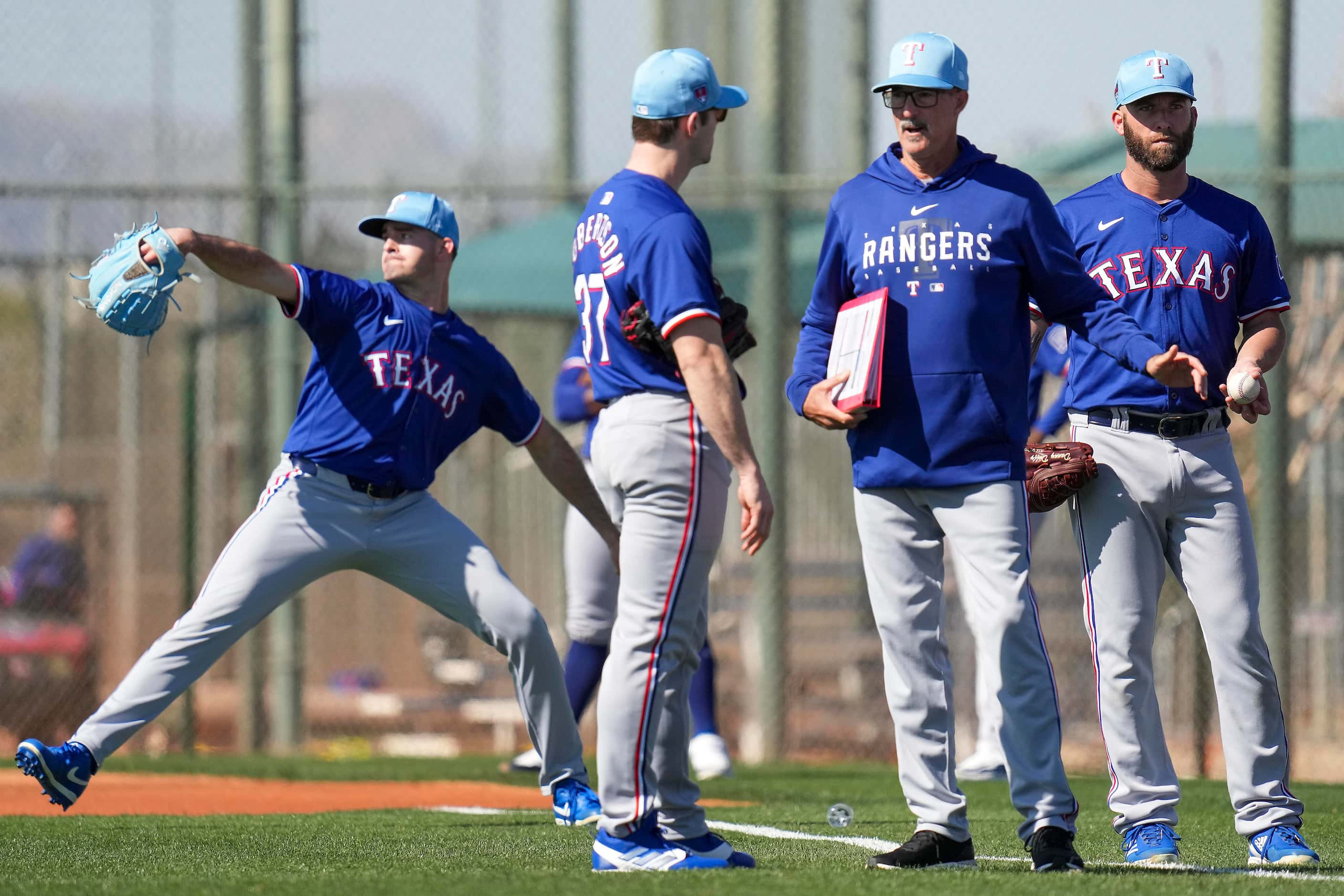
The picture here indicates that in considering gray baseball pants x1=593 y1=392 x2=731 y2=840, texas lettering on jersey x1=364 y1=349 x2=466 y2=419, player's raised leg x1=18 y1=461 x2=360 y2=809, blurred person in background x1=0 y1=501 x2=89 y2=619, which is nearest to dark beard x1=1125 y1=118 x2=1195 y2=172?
gray baseball pants x1=593 y1=392 x2=731 y2=840

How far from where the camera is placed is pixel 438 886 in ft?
12.8

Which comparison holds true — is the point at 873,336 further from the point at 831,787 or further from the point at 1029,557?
the point at 831,787

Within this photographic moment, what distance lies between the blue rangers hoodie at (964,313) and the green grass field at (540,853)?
1.04m

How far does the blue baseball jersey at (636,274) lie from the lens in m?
4.20

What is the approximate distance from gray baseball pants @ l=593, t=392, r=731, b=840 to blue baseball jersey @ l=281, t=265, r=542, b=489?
1.35 metres

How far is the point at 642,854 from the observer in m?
4.26

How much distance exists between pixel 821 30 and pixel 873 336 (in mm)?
7131

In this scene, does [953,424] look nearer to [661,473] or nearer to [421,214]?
[661,473]

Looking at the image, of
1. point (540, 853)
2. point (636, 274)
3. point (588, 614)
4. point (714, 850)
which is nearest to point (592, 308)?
point (636, 274)

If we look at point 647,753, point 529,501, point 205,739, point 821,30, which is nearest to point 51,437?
point 205,739

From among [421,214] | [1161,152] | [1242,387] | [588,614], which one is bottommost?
[588,614]

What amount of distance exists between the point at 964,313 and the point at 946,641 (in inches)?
33.0

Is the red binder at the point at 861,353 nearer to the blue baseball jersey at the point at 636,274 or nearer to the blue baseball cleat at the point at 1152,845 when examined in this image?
the blue baseball jersey at the point at 636,274

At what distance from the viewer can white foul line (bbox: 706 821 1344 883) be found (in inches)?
167
